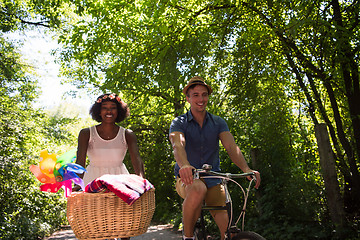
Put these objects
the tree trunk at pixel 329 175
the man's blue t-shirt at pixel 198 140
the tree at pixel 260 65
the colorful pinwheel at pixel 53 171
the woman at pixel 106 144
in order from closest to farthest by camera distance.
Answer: the colorful pinwheel at pixel 53 171 < the man's blue t-shirt at pixel 198 140 < the woman at pixel 106 144 < the tree trunk at pixel 329 175 < the tree at pixel 260 65

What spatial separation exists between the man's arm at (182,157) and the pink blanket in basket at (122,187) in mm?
297

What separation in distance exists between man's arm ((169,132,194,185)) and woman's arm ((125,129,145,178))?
497mm

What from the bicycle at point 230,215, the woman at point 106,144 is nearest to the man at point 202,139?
the bicycle at point 230,215

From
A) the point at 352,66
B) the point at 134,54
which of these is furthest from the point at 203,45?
the point at 352,66

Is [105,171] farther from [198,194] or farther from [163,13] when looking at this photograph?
[163,13]

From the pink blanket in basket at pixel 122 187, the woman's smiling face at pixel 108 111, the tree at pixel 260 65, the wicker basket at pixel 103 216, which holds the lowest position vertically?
the wicker basket at pixel 103 216

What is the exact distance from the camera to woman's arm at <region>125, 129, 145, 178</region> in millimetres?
3896

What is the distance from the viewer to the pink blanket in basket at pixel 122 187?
111 inches

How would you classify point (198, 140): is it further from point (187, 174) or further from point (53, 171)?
point (53, 171)

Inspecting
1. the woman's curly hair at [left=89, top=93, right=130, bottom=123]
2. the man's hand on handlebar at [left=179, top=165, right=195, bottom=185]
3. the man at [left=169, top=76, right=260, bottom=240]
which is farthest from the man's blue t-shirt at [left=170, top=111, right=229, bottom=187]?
the woman's curly hair at [left=89, top=93, right=130, bottom=123]

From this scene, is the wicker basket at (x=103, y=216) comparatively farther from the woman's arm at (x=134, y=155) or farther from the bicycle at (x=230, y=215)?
the woman's arm at (x=134, y=155)

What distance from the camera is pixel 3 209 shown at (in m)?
9.48

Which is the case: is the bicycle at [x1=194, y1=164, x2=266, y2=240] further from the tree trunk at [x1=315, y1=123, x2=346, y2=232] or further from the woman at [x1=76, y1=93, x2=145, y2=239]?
the tree trunk at [x1=315, y1=123, x2=346, y2=232]

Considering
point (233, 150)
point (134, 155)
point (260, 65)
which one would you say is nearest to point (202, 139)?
point (233, 150)
